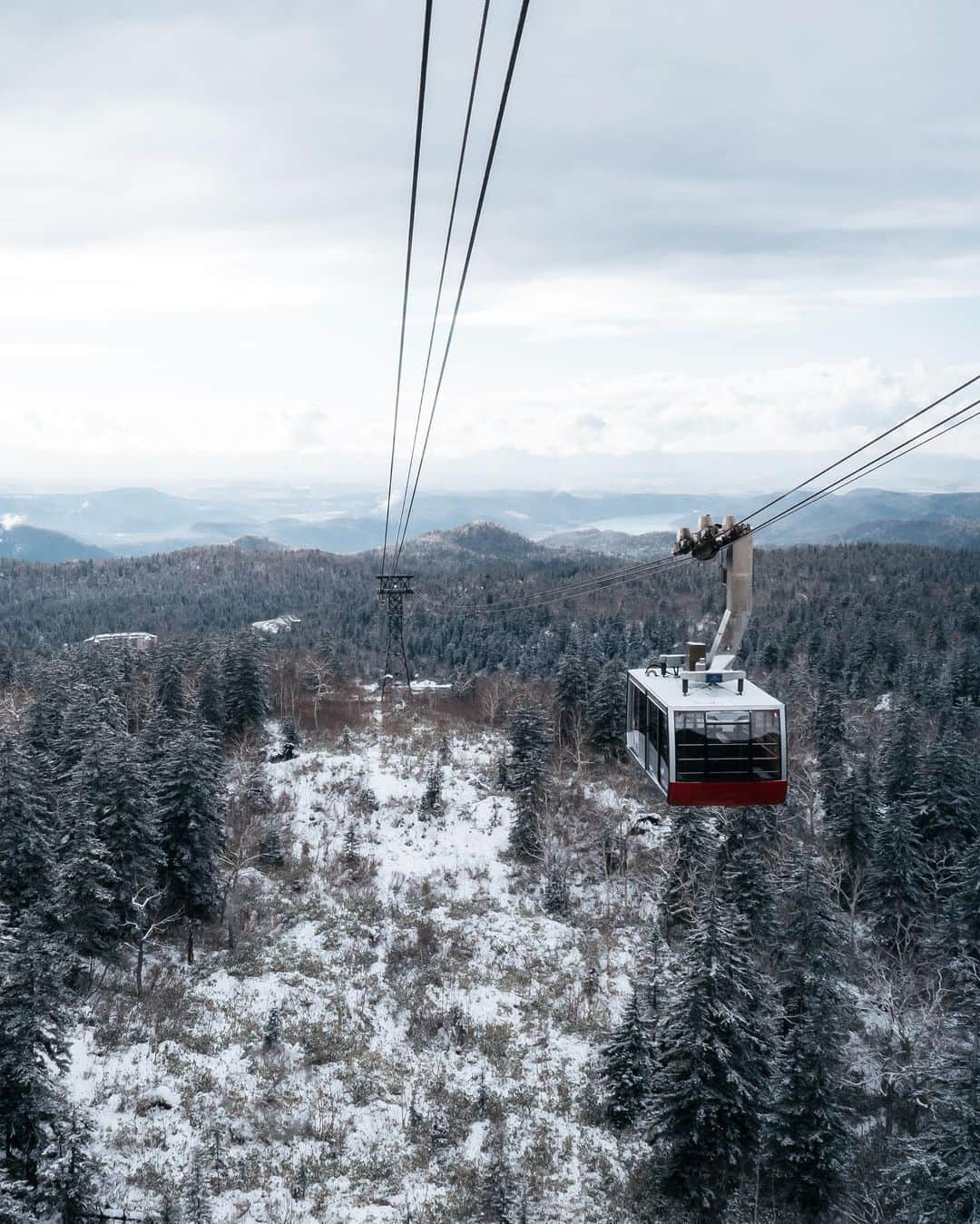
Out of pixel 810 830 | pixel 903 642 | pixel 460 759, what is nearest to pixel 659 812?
pixel 810 830

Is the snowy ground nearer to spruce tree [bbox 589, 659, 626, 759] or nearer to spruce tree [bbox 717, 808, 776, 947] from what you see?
spruce tree [bbox 717, 808, 776, 947]

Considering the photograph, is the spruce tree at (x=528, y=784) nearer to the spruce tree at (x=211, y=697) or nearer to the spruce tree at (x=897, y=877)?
the spruce tree at (x=897, y=877)

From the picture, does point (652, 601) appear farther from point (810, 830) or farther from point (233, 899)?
point (233, 899)

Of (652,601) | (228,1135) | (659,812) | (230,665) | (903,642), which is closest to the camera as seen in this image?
(228,1135)

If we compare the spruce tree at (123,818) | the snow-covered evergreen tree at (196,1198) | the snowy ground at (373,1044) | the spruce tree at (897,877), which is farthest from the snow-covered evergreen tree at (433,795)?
the snow-covered evergreen tree at (196,1198)

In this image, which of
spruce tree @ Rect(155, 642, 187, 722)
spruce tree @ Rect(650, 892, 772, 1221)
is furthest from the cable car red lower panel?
spruce tree @ Rect(155, 642, 187, 722)


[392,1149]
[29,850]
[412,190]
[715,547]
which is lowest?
[392,1149]
